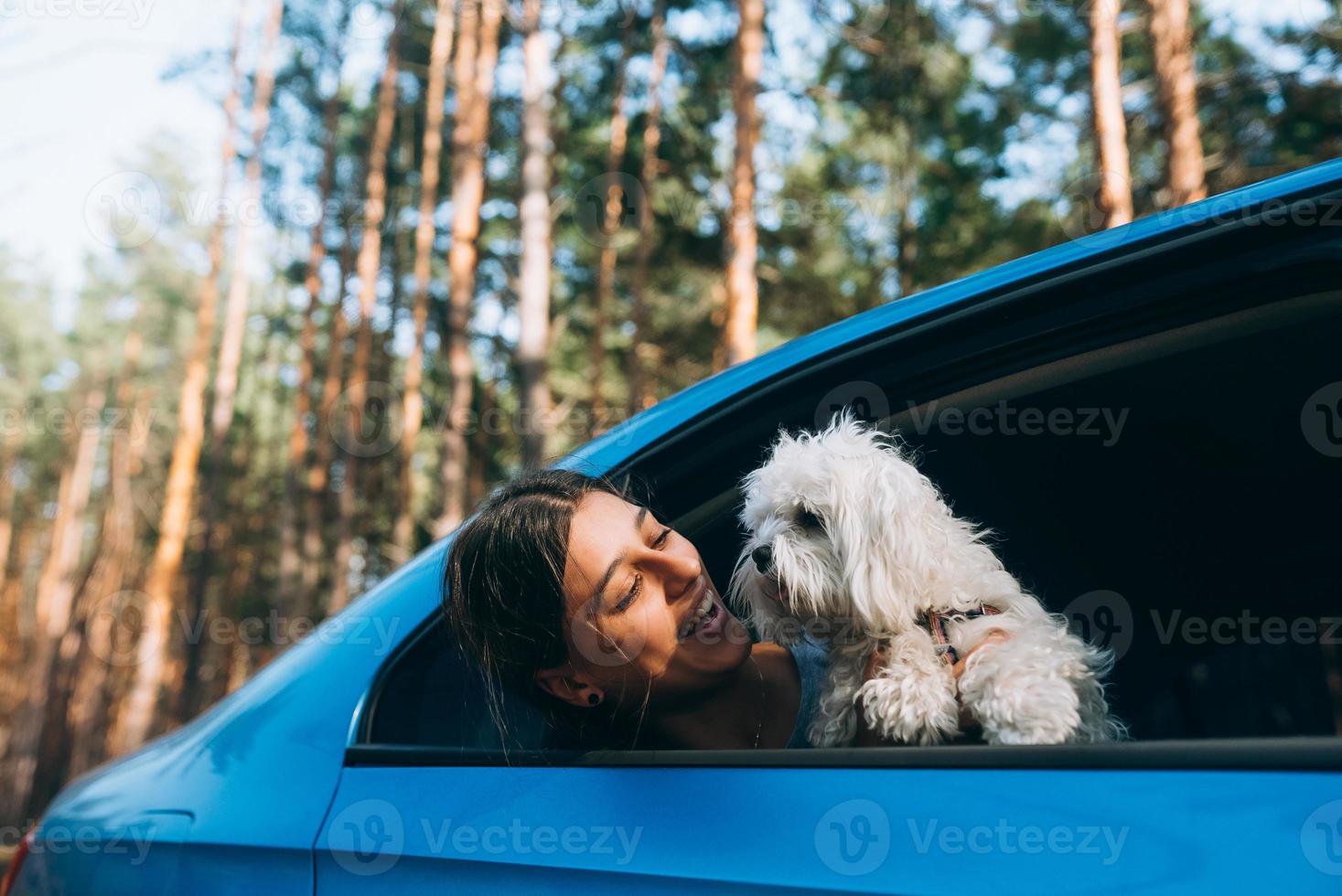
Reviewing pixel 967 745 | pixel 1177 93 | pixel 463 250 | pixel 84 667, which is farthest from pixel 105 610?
pixel 967 745

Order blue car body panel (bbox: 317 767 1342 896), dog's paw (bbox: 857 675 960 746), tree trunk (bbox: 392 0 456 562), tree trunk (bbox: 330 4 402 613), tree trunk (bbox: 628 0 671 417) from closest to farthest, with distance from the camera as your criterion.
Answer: blue car body panel (bbox: 317 767 1342 896) < dog's paw (bbox: 857 675 960 746) < tree trunk (bbox: 628 0 671 417) < tree trunk (bbox: 392 0 456 562) < tree trunk (bbox: 330 4 402 613)

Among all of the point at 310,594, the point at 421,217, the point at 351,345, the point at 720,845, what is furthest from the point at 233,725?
the point at 351,345

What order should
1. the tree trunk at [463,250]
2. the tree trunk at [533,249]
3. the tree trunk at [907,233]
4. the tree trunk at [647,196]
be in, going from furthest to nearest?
the tree trunk at [907,233] < the tree trunk at [647,196] < the tree trunk at [463,250] < the tree trunk at [533,249]

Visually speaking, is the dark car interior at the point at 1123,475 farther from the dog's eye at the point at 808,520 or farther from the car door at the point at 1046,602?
the dog's eye at the point at 808,520

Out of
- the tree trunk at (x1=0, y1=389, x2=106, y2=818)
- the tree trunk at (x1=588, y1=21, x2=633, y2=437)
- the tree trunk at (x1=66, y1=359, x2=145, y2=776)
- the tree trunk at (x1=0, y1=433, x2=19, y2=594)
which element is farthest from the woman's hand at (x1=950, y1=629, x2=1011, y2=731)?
the tree trunk at (x1=0, y1=433, x2=19, y2=594)

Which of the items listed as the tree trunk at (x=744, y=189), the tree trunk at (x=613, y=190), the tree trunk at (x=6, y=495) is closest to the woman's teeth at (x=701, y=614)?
the tree trunk at (x=744, y=189)

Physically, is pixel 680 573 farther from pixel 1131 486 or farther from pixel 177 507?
pixel 177 507

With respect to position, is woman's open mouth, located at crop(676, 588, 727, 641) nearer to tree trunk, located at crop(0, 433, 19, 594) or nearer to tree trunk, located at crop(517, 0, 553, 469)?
tree trunk, located at crop(517, 0, 553, 469)

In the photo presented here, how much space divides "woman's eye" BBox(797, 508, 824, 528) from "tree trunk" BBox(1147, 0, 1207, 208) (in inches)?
327

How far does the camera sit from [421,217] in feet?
59.6

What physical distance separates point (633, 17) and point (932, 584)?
1442 centimetres

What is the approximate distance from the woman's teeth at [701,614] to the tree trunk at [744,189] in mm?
8871

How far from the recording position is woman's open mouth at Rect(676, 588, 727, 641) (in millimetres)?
1708

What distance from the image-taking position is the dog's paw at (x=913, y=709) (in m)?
1.51
